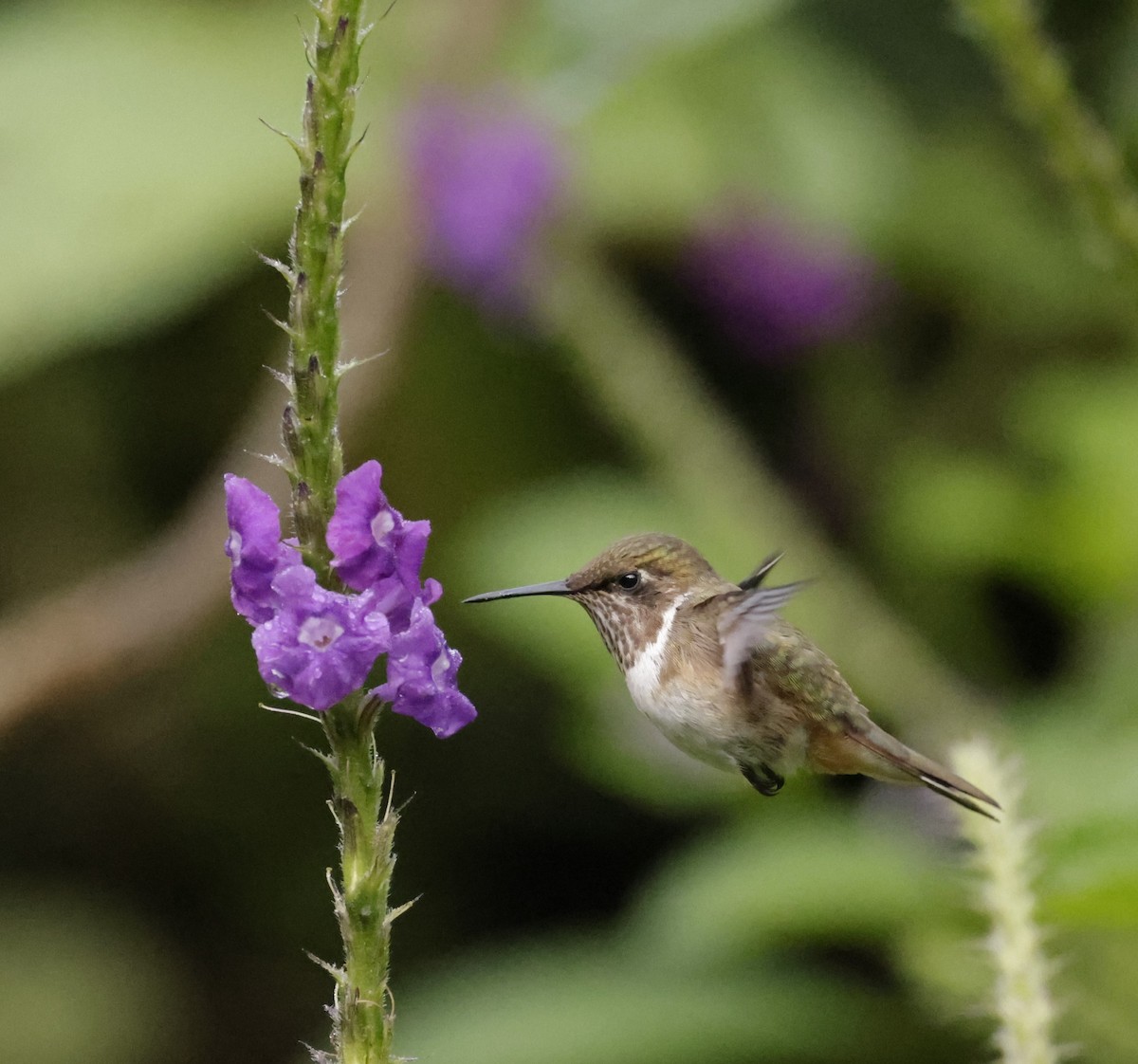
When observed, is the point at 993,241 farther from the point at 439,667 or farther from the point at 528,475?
the point at 439,667

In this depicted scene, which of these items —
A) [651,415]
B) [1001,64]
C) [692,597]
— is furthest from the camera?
[651,415]

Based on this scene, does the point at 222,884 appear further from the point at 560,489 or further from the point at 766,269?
the point at 766,269

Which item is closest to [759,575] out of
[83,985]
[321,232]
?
[321,232]

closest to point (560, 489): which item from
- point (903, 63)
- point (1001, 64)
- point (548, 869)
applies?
point (548, 869)

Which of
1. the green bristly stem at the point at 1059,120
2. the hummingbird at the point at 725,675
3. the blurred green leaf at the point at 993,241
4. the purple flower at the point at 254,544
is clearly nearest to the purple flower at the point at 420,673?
the purple flower at the point at 254,544

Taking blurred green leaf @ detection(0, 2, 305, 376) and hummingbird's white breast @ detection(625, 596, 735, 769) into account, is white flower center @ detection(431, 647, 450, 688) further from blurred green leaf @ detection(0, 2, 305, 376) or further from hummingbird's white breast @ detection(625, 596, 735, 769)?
blurred green leaf @ detection(0, 2, 305, 376)

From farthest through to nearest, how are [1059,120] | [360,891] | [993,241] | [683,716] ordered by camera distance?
[993,241], [1059,120], [683,716], [360,891]

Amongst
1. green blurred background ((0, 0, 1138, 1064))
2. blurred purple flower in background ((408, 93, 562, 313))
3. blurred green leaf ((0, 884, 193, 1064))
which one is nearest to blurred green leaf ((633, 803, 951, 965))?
green blurred background ((0, 0, 1138, 1064))
